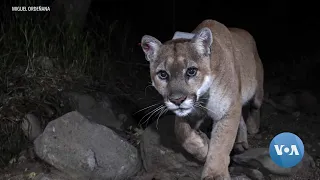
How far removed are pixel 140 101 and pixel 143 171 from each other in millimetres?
1205

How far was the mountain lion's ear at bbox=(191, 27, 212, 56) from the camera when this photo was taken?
366cm

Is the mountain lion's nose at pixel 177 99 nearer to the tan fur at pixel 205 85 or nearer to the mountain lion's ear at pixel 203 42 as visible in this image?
the tan fur at pixel 205 85

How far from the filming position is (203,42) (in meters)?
3.69

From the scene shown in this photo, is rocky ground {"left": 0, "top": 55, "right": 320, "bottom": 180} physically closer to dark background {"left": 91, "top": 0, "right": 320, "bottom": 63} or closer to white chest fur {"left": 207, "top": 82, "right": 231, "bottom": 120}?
white chest fur {"left": 207, "top": 82, "right": 231, "bottom": 120}

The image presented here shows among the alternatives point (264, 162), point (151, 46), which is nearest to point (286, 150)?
point (264, 162)

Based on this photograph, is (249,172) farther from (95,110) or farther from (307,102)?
(307,102)

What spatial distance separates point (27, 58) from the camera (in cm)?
500

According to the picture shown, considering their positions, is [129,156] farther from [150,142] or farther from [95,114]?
[95,114]

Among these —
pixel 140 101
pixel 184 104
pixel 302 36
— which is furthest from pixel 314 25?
pixel 184 104

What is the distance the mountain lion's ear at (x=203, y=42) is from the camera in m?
3.66

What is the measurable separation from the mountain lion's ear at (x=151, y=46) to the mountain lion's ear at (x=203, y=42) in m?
0.28

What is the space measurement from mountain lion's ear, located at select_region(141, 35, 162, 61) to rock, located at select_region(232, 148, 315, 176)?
1170mm

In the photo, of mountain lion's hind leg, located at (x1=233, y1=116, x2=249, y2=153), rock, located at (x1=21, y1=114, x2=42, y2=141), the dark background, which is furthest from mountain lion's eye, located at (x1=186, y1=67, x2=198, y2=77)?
the dark background

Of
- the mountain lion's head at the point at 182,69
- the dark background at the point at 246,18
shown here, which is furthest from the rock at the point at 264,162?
the dark background at the point at 246,18
